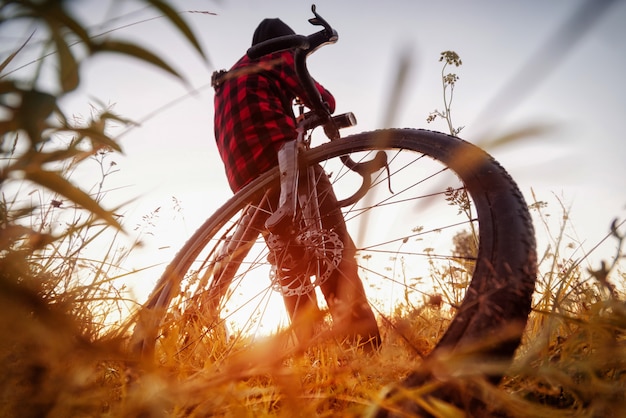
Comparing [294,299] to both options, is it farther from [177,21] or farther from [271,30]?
[271,30]

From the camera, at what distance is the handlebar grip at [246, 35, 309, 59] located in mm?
1276

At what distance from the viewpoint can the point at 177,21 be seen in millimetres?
305

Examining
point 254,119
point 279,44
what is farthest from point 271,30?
point 279,44

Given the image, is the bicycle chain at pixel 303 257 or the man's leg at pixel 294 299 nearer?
the man's leg at pixel 294 299

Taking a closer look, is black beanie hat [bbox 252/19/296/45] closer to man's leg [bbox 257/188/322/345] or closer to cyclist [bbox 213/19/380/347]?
cyclist [bbox 213/19/380/347]

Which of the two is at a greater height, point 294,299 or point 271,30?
point 271,30

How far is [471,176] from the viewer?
2.74 feet

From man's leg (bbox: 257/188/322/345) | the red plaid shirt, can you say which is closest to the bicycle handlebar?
the red plaid shirt

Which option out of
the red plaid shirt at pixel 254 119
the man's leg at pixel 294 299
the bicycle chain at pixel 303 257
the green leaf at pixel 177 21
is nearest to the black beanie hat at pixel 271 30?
the red plaid shirt at pixel 254 119

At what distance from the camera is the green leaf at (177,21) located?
0.29 metres

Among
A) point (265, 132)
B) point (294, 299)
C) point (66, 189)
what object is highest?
point (265, 132)

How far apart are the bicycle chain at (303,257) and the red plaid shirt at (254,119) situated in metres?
0.57

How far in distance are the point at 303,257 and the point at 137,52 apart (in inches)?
42.5

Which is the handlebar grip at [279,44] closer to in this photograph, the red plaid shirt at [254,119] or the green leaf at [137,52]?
the red plaid shirt at [254,119]
